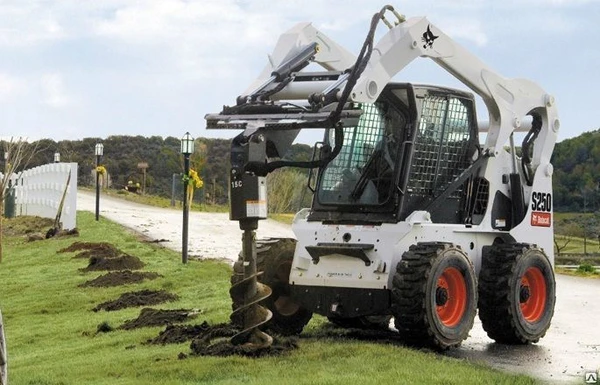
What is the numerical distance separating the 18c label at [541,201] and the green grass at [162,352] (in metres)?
3.34

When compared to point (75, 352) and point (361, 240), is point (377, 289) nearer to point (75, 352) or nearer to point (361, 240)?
point (361, 240)

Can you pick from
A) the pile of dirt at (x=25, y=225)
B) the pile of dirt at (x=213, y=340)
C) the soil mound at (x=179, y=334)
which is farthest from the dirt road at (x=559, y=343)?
→ the pile of dirt at (x=25, y=225)

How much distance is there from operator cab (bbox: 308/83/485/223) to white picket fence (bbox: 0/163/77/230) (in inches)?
1095

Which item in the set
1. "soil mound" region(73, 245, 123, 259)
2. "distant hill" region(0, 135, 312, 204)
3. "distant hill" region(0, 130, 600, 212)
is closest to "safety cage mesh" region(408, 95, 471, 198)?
"soil mound" region(73, 245, 123, 259)

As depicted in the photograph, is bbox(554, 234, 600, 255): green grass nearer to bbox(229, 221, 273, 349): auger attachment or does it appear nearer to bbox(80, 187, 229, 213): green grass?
bbox(80, 187, 229, 213): green grass

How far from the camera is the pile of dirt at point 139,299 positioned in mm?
20011

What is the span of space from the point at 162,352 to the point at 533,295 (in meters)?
4.99

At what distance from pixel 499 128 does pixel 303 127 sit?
12.9 feet

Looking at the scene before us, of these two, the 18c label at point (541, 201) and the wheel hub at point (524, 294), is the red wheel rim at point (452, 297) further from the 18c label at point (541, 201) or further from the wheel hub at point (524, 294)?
the 18c label at point (541, 201)

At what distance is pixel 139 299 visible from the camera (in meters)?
20.3

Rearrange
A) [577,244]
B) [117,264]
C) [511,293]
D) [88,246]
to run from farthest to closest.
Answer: [577,244] → [88,246] → [117,264] → [511,293]

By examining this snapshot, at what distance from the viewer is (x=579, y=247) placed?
150 feet

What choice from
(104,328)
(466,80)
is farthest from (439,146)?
(104,328)

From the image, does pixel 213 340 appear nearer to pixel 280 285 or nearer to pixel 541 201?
pixel 280 285
